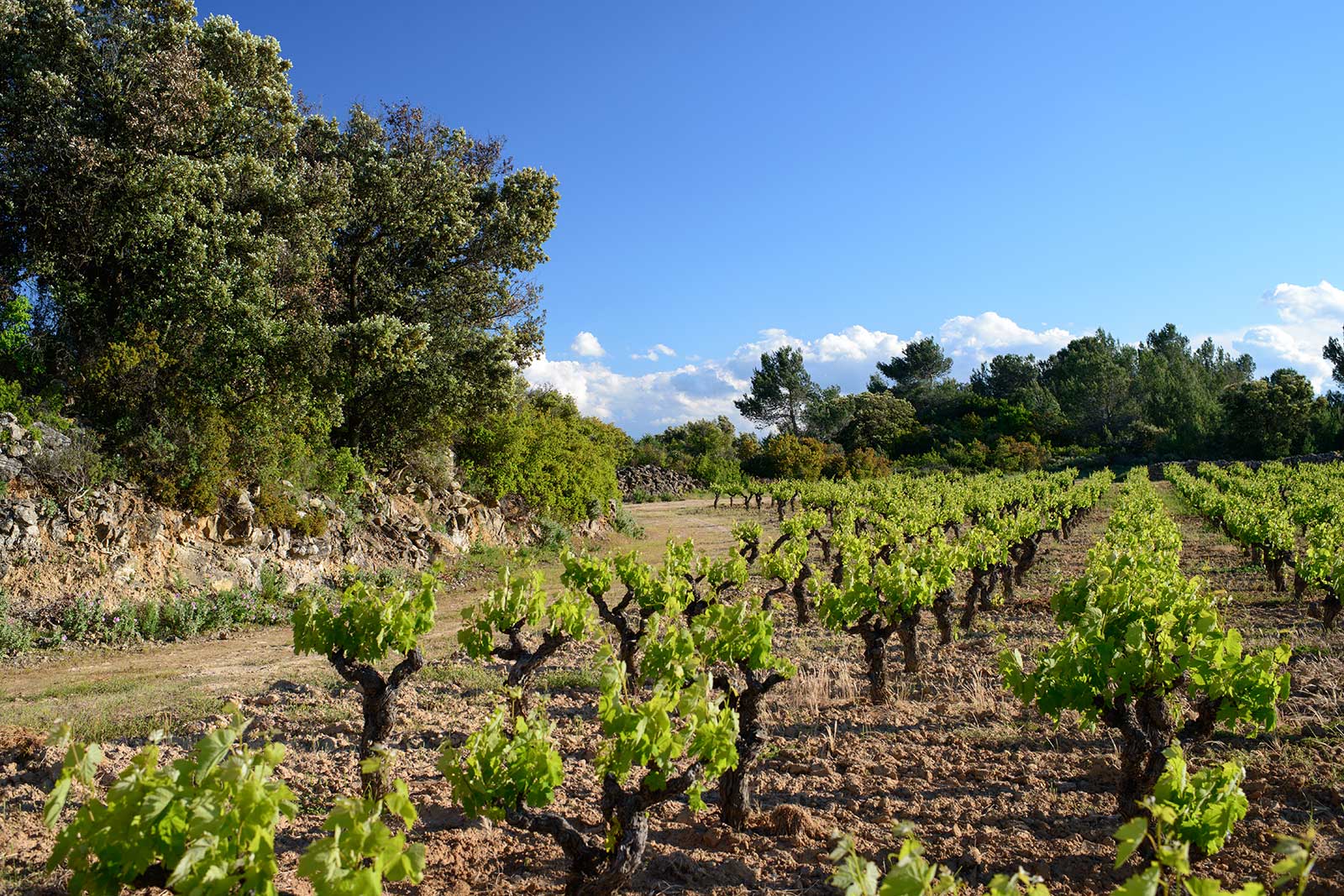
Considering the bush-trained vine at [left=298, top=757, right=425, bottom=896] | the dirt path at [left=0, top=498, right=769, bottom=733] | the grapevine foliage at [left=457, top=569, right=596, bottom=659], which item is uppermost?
the grapevine foliage at [left=457, top=569, right=596, bottom=659]

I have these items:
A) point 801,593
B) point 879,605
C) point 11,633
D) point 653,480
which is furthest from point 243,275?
point 653,480

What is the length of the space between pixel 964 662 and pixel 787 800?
4.63m

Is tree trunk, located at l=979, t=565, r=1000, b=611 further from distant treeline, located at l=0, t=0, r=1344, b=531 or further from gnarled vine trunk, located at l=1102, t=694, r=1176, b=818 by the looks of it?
distant treeline, located at l=0, t=0, r=1344, b=531

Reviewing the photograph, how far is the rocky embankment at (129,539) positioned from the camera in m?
10.3

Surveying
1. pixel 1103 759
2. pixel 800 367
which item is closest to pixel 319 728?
pixel 1103 759

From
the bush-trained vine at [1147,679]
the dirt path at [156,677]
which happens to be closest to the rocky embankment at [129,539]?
the dirt path at [156,677]

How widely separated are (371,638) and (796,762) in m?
3.72

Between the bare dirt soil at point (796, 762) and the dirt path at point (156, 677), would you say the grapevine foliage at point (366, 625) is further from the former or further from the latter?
the dirt path at point (156, 677)

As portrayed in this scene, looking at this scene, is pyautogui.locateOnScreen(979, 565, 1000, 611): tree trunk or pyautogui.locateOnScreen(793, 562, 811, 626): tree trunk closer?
pyautogui.locateOnScreen(793, 562, 811, 626): tree trunk

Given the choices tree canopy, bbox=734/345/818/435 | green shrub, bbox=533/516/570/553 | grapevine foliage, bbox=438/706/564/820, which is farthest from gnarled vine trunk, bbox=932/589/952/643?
tree canopy, bbox=734/345/818/435

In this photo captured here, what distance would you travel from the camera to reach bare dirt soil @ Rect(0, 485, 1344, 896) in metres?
4.82

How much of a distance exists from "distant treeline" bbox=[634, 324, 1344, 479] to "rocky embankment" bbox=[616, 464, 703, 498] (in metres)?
1.67

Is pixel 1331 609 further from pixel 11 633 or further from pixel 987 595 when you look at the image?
pixel 11 633

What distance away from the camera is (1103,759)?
6359 millimetres
